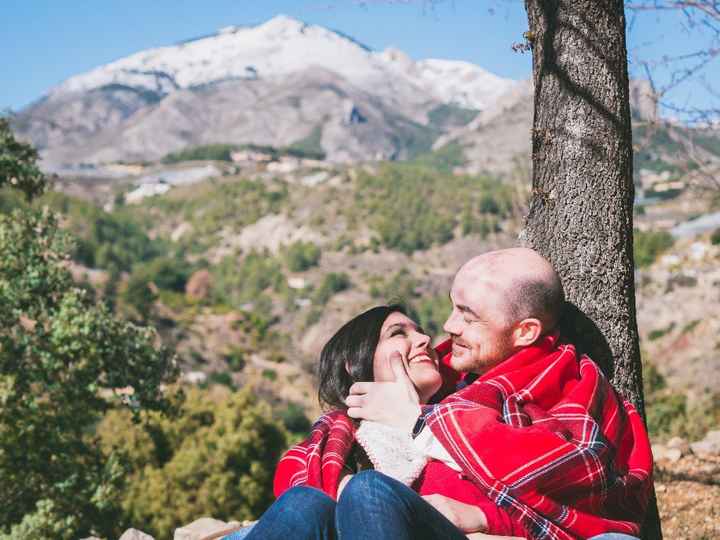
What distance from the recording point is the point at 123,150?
7515 inches

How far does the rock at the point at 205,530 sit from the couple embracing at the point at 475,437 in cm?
146

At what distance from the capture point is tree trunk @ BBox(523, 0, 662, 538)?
8.88ft

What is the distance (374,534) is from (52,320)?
17.8 ft

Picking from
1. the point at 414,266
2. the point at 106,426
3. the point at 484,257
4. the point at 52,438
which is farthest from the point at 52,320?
the point at 414,266

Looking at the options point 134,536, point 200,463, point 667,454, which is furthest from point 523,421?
point 200,463

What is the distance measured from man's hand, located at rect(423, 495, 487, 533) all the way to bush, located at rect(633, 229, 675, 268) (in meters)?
45.7

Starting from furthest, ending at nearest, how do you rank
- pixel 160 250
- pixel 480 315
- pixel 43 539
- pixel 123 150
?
1. pixel 123 150
2. pixel 160 250
3. pixel 43 539
4. pixel 480 315

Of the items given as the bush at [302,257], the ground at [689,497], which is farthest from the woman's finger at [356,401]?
the bush at [302,257]

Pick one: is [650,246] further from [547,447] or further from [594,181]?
[547,447]

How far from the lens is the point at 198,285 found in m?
78.0

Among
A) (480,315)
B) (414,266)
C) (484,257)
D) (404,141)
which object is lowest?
(414,266)

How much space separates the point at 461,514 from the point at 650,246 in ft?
161

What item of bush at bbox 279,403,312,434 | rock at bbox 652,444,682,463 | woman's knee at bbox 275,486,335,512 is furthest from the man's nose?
bush at bbox 279,403,312,434

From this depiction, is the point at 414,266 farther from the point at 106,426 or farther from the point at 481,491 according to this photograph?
the point at 481,491
